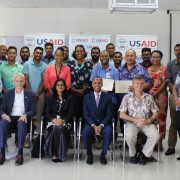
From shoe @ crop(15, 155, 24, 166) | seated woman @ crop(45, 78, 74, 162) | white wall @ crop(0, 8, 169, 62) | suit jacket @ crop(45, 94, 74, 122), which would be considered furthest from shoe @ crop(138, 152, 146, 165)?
white wall @ crop(0, 8, 169, 62)

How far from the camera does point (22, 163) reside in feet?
13.8

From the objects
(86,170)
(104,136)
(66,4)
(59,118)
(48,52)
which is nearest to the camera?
(86,170)

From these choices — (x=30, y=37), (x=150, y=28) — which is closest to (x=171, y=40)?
(x=150, y=28)

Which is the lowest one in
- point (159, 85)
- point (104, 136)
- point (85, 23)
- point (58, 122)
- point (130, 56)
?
point (104, 136)

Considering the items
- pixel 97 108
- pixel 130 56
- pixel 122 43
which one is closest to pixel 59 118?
→ pixel 97 108

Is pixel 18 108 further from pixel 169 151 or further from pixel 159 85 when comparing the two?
pixel 169 151

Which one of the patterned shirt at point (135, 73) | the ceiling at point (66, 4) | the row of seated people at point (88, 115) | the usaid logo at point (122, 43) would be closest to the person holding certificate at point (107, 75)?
the patterned shirt at point (135, 73)

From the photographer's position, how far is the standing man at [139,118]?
13.8ft

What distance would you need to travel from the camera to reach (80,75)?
4910 mm

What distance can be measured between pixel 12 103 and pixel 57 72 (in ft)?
2.85

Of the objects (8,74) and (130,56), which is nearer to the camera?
(130,56)

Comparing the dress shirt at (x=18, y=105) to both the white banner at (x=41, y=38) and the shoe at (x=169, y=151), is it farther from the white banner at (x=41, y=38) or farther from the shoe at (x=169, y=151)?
the white banner at (x=41, y=38)

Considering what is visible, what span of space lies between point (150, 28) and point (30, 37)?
3.38 metres

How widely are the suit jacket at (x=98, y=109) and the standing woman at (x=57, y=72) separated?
1.44ft
